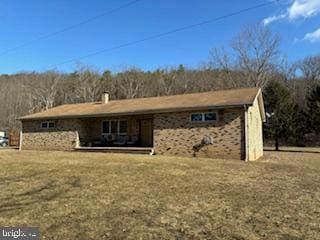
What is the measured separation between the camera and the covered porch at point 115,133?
22.2 meters

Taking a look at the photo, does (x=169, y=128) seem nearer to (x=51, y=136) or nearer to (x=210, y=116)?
(x=210, y=116)

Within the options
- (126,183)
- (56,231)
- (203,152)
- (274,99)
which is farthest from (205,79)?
(56,231)

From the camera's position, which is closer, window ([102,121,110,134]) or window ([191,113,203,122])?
window ([191,113,203,122])

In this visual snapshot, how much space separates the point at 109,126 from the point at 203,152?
799cm

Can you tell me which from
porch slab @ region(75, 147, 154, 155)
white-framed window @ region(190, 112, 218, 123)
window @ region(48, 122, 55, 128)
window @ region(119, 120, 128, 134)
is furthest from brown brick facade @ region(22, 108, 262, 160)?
window @ region(48, 122, 55, 128)

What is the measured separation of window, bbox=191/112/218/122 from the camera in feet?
58.2

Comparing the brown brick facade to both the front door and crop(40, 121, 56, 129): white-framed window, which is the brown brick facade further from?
crop(40, 121, 56, 129): white-framed window

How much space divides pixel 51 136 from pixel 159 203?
1820 centimetres

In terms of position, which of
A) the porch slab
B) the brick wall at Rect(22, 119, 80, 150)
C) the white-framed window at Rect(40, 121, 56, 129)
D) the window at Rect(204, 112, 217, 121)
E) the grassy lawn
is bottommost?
the grassy lawn

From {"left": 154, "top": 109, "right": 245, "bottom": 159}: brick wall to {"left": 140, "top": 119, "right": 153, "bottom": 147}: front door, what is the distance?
250 centimetres

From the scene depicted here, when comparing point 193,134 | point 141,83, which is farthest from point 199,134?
point 141,83

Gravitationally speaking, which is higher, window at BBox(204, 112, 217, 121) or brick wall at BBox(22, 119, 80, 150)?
window at BBox(204, 112, 217, 121)

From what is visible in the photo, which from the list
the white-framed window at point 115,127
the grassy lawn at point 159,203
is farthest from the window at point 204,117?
the white-framed window at point 115,127

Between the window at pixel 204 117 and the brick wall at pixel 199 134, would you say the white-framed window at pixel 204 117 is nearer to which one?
the window at pixel 204 117
